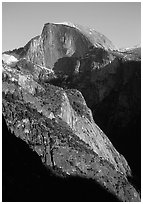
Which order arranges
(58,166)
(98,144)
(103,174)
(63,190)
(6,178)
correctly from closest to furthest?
1. (6,178)
2. (63,190)
3. (58,166)
4. (103,174)
5. (98,144)

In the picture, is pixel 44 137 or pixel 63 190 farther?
pixel 44 137

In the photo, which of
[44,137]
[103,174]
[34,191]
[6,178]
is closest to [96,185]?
[103,174]

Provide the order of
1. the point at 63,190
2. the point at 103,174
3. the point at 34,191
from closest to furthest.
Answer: the point at 34,191, the point at 63,190, the point at 103,174

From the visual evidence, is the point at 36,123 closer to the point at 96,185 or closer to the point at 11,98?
the point at 11,98

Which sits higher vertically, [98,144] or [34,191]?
[98,144]

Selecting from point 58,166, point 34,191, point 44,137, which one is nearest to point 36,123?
point 44,137

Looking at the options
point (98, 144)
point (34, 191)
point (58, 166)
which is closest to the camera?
point (34, 191)

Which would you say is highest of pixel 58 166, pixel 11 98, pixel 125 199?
pixel 11 98

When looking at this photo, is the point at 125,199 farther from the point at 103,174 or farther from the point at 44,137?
the point at 44,137

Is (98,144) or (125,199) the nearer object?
(125,199)
